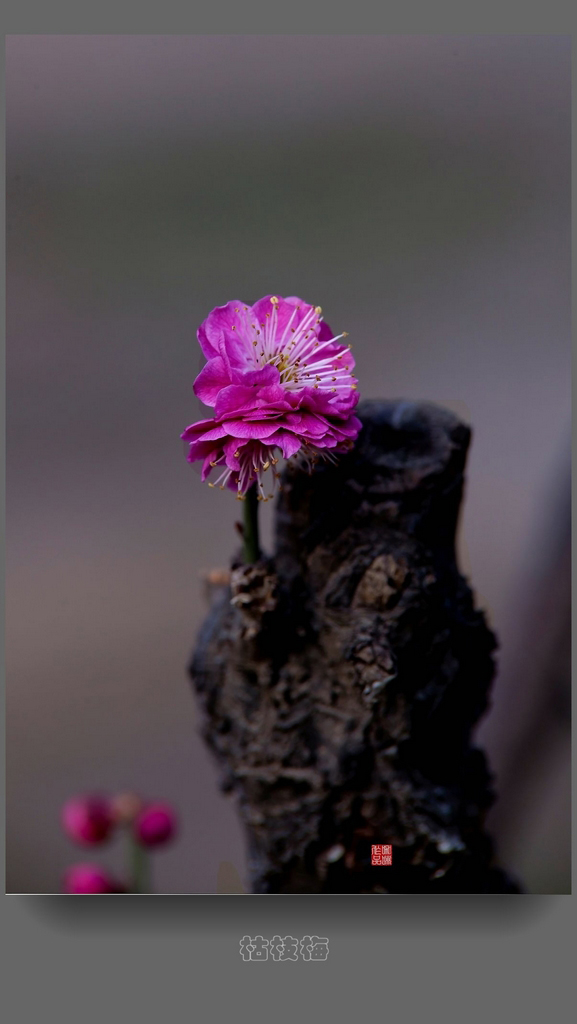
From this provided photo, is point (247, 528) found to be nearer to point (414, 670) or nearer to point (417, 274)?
point (414, 670)

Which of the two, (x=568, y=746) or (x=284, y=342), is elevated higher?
(x=284, y=342)

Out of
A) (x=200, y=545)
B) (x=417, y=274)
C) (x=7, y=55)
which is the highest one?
(x=7, y=55)

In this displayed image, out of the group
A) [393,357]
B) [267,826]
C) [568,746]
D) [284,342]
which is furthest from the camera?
[568,746]

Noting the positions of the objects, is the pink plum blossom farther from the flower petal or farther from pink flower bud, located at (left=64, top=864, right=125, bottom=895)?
pink flower bud, located at (left=64, top=864, right=125, bottom=895)

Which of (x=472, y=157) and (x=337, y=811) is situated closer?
(x=337, y=811)

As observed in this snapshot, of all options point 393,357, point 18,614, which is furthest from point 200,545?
point 393,357

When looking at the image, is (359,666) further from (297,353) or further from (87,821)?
(87,821)

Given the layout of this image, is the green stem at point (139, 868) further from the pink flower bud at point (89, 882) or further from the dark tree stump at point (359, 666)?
the dark tree stump at point (359, 666)
